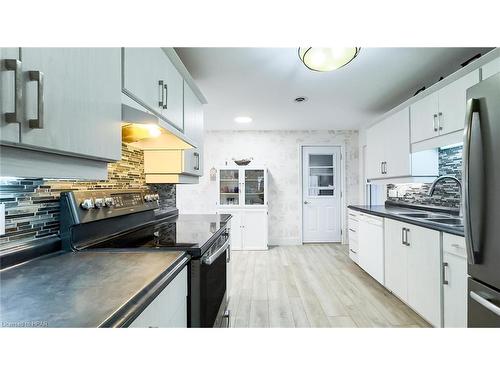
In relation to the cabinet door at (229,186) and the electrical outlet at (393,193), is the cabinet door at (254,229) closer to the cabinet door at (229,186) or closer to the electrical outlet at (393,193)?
the cabinet door at (229,186)

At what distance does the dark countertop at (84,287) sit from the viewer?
55cm

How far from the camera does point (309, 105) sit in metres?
3.57

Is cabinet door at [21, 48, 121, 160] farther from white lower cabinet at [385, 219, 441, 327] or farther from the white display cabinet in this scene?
the white display cabinet

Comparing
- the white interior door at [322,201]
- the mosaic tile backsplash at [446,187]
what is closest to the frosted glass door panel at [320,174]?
the white interior door at [322,201]

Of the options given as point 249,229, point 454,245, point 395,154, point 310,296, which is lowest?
point 310,296

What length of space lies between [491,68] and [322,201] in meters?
3.61

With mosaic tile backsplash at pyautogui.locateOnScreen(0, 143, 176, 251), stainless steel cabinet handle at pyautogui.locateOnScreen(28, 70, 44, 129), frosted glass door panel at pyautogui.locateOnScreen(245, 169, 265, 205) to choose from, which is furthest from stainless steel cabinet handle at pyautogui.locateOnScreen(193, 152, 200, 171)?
frosted glass door panel at pyautogui.locateOnScreen(245, 169, 265, 205)

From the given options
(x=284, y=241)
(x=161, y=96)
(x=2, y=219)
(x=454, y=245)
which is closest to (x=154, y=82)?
(x=161, y=96)

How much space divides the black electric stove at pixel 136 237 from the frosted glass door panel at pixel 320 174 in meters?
3.76

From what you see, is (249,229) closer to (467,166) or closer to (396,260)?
(396,260)

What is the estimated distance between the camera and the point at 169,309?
91 cm

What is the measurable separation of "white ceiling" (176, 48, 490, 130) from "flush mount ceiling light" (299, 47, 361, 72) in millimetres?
336
